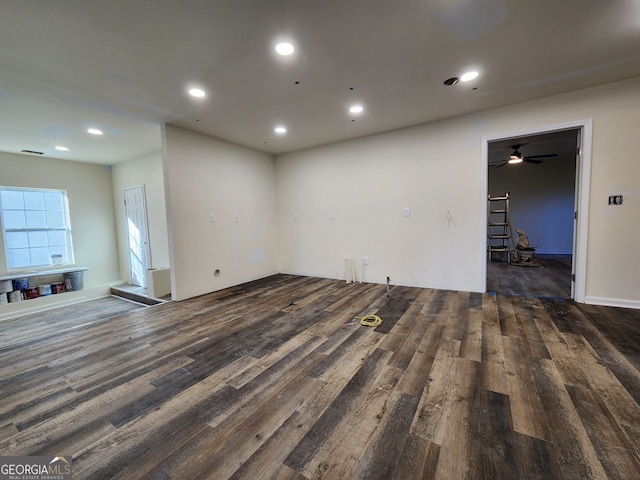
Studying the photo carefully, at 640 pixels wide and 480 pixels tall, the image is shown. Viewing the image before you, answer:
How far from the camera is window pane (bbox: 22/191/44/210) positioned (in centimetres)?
503

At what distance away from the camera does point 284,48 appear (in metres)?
2.15

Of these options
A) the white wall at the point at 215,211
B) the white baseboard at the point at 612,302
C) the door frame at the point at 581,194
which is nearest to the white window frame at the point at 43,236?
the white wall at the point at 215,211

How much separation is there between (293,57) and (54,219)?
619 cm

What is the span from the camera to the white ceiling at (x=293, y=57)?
179 cm

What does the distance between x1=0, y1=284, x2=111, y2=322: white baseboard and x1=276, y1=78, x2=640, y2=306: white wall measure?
13.3ft

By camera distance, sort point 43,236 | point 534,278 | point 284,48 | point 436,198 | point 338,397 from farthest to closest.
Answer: point 43,236 < point 534,278 < point 436,198 < point 284,48 < point 338,397

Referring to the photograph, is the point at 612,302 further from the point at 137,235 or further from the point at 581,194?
the point at 137,235

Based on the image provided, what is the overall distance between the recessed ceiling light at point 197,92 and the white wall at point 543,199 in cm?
769

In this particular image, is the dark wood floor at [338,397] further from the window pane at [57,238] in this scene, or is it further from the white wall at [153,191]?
the window pane at [57,238]

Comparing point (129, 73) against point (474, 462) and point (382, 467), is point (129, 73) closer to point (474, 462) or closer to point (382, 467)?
point (382, 467)

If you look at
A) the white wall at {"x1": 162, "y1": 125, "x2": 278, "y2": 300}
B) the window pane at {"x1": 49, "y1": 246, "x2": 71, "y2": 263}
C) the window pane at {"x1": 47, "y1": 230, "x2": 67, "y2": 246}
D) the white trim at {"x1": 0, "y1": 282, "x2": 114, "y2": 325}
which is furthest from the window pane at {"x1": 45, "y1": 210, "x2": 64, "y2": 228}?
the white wall at {"x1": 162, "y1": 125, "x2": 278, "y2": 300}

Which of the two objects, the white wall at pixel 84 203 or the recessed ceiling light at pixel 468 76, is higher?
the recessed ceiling light at pixel 468 76

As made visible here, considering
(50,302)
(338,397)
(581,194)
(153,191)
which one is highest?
(153,191)

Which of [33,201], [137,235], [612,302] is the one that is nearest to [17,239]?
[33,201]
